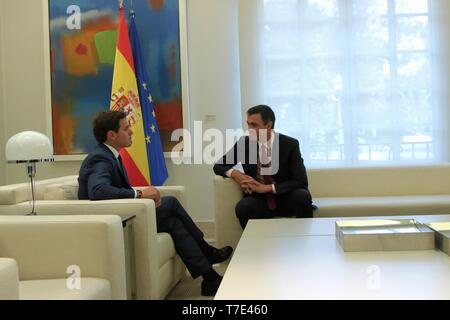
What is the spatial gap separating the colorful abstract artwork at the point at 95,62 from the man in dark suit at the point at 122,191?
168cm

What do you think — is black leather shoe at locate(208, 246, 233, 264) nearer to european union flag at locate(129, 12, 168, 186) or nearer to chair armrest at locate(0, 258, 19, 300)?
european union flag at locate(129, 12, 168, 186)

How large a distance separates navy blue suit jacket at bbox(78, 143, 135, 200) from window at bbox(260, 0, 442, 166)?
6.60 feet

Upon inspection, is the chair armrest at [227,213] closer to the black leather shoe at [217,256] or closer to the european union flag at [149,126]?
the black leather shoe at [217,256]

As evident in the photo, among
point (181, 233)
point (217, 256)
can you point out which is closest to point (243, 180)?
point (217, 256)

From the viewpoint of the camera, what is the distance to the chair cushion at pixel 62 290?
1.49 metres

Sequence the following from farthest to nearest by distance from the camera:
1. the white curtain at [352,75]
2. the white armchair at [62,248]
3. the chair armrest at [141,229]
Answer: the white curtain at [352,75], the chair armrest at [141,229], the white armchair at [62,248]

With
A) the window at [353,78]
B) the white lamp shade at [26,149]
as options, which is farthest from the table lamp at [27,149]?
the window at [353,78]

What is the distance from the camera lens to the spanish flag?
3.93 metres

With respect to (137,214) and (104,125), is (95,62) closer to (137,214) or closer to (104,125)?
(104,125)

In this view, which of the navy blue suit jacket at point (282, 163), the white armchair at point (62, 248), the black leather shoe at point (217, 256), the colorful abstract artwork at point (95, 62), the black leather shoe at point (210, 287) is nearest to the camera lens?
the white armchair at point (62, 248)

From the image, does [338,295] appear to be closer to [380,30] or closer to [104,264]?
[104,264]

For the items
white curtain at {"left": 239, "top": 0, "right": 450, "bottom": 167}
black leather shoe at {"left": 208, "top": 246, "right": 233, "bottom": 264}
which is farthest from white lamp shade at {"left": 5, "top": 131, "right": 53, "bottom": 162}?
white curtain at {"left": 239, "top": 0, "right": 450, "bottom": 167}
